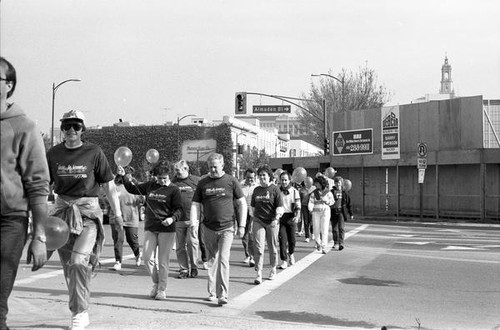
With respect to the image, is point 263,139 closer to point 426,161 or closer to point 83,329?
point 426,161

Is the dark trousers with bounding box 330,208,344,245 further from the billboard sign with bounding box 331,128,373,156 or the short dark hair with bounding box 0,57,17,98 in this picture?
the billboard sign with bounding box 331,128,373,156

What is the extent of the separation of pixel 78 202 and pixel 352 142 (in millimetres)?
31205

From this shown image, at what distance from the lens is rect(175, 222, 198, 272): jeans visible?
11.5m

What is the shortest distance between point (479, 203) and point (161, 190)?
22.6 meters

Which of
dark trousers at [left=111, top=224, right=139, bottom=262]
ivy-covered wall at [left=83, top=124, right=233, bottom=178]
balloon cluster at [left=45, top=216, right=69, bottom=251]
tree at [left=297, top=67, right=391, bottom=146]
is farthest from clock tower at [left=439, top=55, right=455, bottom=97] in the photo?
balloon cluster at [left=45, top=216, right=69, bottom=251]

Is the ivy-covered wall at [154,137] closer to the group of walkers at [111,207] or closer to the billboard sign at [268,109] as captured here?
the billboard sign at [268,109]

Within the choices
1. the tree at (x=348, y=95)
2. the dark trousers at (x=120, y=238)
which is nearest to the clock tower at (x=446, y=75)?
the tree at (x=348, y=95)

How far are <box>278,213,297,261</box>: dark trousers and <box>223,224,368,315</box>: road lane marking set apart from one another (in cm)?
30

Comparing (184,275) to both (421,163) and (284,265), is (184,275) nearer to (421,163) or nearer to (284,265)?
(284,265)

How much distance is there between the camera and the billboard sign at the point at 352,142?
119ft

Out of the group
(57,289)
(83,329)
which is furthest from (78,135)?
(57,289)

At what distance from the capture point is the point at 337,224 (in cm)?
1672

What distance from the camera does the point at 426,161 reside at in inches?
1203

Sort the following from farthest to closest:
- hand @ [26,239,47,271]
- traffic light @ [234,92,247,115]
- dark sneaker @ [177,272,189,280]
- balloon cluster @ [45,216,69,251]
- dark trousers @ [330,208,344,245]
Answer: traffic light @ [234,92,247,115]
dark trousers @ [330,208,344,245]
dark sneaker @ [177,272,189,280]
balloon cluster @ [45,216,69,251]
hand @ [26,239,47,271]
